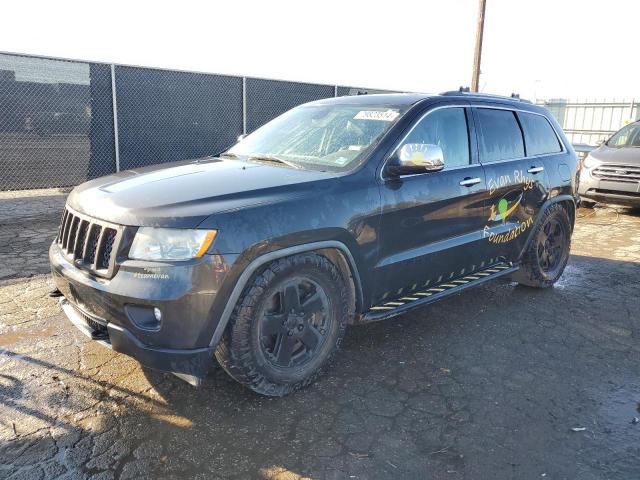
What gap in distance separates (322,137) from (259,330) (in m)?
1.63

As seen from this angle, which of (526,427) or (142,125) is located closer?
(526,427)

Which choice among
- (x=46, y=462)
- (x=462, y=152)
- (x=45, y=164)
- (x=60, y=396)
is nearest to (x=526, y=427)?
(x=462, y=152)

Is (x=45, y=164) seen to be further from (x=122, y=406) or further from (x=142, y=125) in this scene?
(x=122, y=406)

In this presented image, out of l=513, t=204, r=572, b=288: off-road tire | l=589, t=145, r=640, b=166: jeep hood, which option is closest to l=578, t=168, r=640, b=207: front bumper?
l=589, t=145, r=640, b=166: jeep hood

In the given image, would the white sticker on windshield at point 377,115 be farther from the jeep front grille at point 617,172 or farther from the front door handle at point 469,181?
the jeep front grille at point 617,172

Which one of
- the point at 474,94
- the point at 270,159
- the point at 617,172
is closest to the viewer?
the point at 270,159

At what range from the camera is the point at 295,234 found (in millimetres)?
2822

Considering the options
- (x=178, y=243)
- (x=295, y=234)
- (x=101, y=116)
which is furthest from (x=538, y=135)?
(x=101, y=116)

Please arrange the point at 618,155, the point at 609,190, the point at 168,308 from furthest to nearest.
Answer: the point at 618,155 < the point at 609,190 < the point at 168,308

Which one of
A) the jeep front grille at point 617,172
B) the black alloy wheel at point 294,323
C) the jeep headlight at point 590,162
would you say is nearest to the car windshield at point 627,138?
the jeep headlight at point 590,162

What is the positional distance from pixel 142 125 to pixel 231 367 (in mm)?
7681

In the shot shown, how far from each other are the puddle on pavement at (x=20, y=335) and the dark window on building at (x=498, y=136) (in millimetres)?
3613

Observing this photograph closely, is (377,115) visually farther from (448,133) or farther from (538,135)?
(538,135)

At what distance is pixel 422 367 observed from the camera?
3.46 meters
